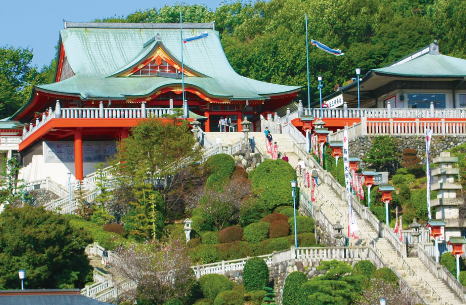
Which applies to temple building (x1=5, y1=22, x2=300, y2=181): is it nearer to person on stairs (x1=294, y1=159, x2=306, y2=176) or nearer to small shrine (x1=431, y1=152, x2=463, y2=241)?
person on stairs (x1=294, y1=159, x2=306, y2=176)

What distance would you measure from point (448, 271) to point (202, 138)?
68.9 ft

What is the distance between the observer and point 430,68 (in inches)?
2363

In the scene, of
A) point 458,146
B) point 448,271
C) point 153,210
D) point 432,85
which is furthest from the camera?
point 432,85

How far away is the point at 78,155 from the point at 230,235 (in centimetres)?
1591

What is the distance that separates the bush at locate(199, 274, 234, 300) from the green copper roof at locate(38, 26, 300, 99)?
2215 cm

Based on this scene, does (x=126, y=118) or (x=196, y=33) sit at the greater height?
(x=196, y=33)

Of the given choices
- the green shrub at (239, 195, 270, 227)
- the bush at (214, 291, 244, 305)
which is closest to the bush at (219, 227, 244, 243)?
the green shrub at (239, 195, 270, 227)

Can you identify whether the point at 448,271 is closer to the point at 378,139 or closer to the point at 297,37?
the point at 378,139

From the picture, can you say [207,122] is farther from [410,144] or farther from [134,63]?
[410,144]

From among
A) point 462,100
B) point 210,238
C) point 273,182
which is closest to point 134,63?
point 273,182

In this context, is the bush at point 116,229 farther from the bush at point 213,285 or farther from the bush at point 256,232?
the bush at point 213,285

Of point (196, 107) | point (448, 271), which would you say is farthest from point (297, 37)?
point (448, 271)

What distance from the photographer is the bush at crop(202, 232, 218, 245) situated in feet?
141

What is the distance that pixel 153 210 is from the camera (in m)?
45.0
